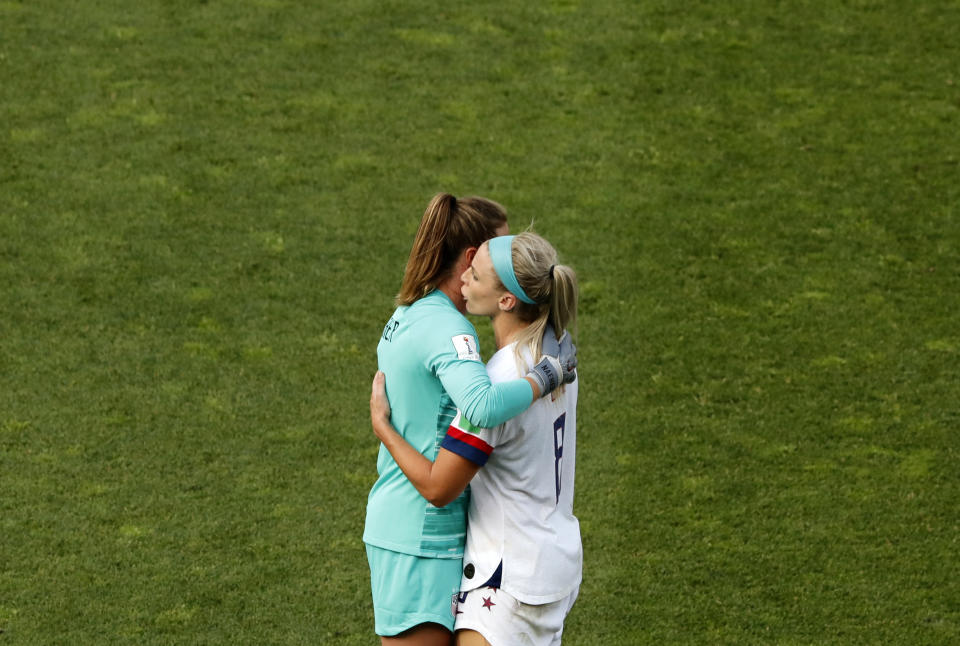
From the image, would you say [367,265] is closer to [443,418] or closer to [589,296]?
[589,296]

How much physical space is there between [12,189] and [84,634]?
14.0 ft

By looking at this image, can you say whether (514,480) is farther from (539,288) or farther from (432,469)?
(539,288)

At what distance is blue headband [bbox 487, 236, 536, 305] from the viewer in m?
2.96

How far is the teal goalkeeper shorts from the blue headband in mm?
693

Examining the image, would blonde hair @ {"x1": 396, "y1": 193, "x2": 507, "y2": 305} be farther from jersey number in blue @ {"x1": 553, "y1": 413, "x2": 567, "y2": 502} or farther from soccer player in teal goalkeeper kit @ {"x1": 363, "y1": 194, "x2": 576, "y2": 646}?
jersey number in blue @ {"x1": 553, "y1": 413, "x2": 567, "y2": 502}

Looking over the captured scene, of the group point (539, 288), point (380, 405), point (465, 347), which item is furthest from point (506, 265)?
point (380, 405)

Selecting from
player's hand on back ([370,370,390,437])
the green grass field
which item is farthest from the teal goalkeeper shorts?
the green grass field

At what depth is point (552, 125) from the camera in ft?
29.7

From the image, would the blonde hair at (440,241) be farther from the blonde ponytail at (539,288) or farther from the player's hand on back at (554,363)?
the player's hand on back at (554,363)

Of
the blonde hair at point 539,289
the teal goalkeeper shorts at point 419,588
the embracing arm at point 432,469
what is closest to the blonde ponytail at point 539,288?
the blonde hair at point 539,289

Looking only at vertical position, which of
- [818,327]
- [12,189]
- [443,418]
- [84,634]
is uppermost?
[443,418]

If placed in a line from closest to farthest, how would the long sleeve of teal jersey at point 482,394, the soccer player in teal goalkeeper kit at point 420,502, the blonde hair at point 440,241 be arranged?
the long sleeve of teal jersey at point 482,394
the soccer player in teal goalkeeper kit at point 420,502
the blonde hair at point 440,241

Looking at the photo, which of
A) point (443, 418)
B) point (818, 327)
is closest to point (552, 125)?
point (818, 327)

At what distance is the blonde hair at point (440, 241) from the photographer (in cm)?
316
